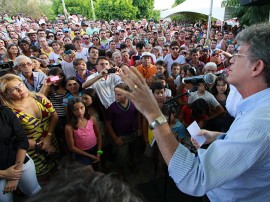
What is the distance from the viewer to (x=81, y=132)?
260 centimetres

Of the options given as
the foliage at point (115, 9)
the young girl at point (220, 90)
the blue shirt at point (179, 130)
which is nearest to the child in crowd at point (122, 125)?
the blue shirt at point (179, 130)

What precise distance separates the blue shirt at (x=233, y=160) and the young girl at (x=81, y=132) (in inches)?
72.5

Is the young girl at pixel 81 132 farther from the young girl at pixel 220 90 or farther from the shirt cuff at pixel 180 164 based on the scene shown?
the young girl at pixel 220 90

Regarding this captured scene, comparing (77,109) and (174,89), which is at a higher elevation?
(77,109)

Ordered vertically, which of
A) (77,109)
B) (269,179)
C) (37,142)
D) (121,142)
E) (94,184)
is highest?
(94,184)

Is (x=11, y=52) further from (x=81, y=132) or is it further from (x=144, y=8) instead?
(x=144, y=8)

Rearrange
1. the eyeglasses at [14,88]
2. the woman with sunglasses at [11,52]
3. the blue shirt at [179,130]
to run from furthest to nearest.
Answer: the woman with sunglasses at [11,52] < the blue shirt at [179,130] < the eyeglasses at [14,88]

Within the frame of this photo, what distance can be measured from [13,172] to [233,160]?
1.86m

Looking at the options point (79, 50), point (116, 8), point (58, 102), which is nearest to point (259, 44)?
point (58, 102)

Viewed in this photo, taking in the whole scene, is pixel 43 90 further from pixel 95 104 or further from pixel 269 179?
pixel 269 179

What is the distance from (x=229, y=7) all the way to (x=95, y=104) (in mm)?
9564

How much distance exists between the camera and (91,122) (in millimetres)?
2715

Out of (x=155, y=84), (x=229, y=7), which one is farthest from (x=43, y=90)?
(x=229, y=7)

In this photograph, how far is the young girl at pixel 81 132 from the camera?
257 centimetres
